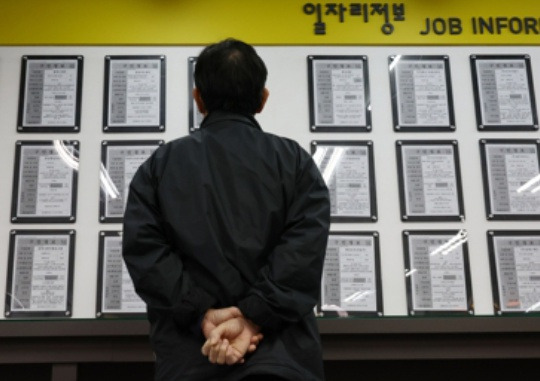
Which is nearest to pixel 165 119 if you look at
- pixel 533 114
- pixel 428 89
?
pixel 428 89

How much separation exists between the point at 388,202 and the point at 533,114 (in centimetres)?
90

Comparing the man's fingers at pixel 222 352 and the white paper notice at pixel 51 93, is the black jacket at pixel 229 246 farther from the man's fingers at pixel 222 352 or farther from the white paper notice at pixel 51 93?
the white paper notice at pixel 51 93

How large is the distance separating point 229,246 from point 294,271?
6.0 inches

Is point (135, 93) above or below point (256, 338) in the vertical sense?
above

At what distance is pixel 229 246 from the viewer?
4.82 feet

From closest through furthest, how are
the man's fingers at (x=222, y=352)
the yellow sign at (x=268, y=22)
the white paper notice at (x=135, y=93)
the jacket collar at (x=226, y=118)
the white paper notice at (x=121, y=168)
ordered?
1. the man's fingers at (x=222, y=352)
2. the jacket collar at (x=226, y=118)
3. the white paper notice at (x=121, y=168)
4. the white paper notice at (x=135, y=93)
5. the yellow sign at (x=268, y=22)

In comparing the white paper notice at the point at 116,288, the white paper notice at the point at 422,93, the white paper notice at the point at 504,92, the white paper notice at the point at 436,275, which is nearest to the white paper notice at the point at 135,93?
the white paper notice at the point at 116,288

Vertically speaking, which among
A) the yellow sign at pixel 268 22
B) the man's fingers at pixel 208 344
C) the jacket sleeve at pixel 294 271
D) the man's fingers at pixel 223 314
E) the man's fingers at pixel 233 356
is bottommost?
the man's fingers at pixel 233 356

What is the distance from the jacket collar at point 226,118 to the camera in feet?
5.36

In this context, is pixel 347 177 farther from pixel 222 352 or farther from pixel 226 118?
pixel 222 352

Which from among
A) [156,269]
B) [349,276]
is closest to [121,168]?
[349,276]

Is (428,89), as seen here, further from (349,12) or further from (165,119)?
(165,119)

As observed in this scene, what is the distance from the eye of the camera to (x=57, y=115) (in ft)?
10.9

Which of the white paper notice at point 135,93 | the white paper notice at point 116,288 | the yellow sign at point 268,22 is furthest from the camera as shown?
the yellow sign at point 268,22
